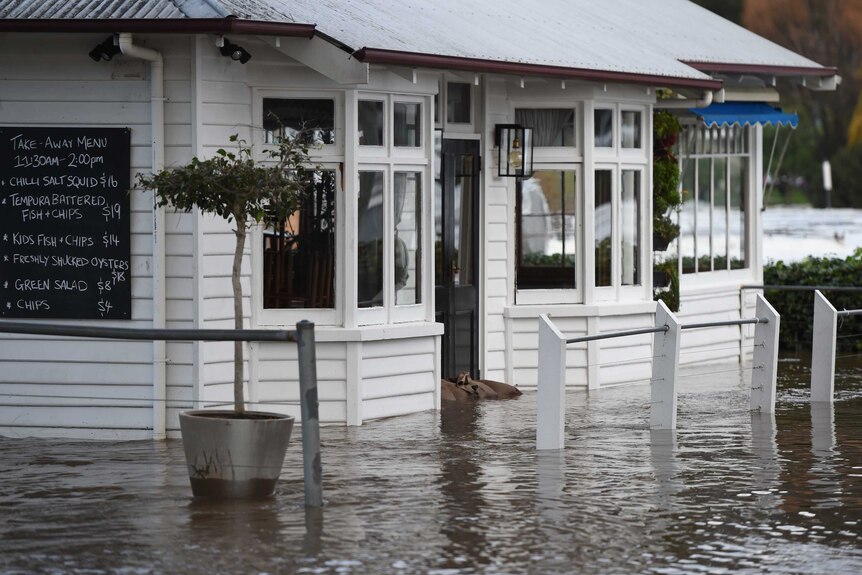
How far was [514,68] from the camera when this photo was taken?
1407 centimetres

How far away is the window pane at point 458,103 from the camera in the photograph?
1524cm

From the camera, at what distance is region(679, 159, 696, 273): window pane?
1875 cm

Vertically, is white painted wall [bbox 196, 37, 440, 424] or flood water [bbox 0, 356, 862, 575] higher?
white painted wall [bbox 196, 37, 440, 424]

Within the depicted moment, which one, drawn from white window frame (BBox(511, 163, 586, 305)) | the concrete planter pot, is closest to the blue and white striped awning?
white window frame (BBox(511, 163, 586, 305))

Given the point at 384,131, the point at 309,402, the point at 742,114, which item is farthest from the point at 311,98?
the point at 742,114

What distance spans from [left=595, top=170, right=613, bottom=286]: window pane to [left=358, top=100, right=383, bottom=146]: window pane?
350 cm

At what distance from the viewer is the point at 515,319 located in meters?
15.9

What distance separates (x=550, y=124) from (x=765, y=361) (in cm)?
340

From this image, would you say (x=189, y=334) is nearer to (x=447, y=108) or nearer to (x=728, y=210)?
(x=447, y=108)

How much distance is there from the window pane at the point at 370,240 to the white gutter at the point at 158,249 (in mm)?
1658

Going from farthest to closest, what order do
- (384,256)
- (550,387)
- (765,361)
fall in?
(765,361)
(384,256)
(550,387)

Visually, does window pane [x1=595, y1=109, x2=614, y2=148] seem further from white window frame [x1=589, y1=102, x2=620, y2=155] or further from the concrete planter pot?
the concrete planter pot

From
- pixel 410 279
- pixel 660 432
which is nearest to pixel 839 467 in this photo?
pixel 660 432

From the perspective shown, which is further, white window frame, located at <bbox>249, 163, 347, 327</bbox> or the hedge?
the hedge
